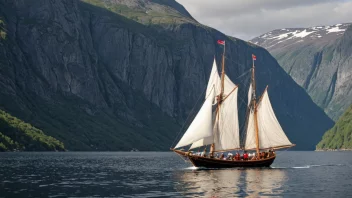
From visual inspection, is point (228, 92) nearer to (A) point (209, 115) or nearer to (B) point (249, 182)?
(A) point (209, 115)

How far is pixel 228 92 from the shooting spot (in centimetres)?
14575

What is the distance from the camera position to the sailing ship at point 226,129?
443 feet

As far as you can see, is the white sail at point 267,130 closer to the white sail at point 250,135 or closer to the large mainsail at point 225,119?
the white sail at point 250,135

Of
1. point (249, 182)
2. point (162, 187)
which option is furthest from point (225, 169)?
point (162, 187)

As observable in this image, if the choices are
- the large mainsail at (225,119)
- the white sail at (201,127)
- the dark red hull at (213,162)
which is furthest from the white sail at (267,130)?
the white sail at (201,127)

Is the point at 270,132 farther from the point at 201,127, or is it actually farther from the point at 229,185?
the point at 229,185

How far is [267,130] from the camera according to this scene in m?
148

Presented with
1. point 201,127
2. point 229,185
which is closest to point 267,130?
point 201,127

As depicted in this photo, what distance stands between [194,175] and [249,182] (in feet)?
58.8

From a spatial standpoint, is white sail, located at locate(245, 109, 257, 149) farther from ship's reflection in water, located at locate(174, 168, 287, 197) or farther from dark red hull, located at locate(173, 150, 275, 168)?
ship's reflection in water, located at locate(174, 168, 287, 197)

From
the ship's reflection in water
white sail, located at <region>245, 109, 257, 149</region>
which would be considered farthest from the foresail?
the ship's reflection in water

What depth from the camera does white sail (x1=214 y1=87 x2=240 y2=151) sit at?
142m

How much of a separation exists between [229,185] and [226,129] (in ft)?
150

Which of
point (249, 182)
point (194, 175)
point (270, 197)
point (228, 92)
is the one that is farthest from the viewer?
point (228, 92)
